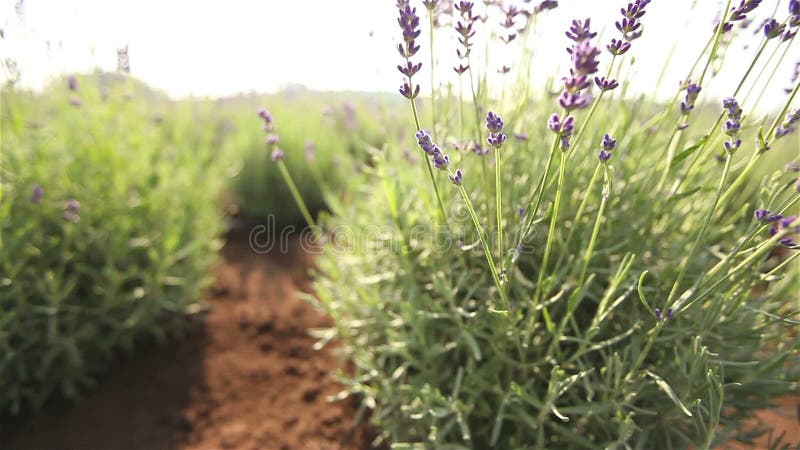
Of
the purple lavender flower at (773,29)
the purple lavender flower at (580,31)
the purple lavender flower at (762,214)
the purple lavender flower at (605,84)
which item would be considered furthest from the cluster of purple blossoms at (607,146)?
the purple lavender flower at (773,29)

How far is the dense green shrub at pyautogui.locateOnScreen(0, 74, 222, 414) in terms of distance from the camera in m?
1.97

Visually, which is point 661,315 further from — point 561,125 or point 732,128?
point 561,125

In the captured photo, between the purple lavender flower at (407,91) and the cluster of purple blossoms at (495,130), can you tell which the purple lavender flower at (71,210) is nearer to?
the purple lavender flower at (407,91)

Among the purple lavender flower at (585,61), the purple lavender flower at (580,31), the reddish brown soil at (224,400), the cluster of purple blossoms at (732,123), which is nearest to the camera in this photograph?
the purple lavender flower at (585,61)

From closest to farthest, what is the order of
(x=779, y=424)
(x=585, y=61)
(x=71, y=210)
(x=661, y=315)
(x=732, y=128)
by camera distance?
(x=585, y=61), (x=732, y=128), (x=661, y=315), (x=779, y=424), (x=71, y=210)

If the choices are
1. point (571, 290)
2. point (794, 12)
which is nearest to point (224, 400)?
point (571, 290)

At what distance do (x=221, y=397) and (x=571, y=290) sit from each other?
59.8 inches

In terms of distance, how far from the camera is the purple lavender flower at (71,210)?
198 cm

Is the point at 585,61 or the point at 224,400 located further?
the point at 224,400

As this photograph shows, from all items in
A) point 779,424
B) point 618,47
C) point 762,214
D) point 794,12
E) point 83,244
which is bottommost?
point 779,424

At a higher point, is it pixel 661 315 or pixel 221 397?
pixel 661 315

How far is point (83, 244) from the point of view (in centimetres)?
208

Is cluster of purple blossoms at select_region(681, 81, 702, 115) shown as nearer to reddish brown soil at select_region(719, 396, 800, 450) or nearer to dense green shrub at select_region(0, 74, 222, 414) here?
reddish brown soil at select_region(719, 396, 800, 450)

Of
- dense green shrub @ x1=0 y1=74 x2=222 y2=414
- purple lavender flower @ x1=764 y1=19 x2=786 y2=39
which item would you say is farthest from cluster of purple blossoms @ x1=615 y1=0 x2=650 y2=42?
dense green shrub @ x1=0 y1=74 x2=222 y2=414
